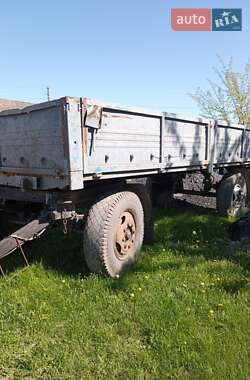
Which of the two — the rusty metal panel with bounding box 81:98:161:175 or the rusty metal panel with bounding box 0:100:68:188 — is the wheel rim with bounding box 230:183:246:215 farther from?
the rusty metal panel with bounding box 0:100:68:188

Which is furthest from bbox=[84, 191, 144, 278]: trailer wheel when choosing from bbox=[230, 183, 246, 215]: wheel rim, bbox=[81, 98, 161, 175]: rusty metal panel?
bbox=[230, 183, 246, 215]: wheel rim

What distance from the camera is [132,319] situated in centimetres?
323

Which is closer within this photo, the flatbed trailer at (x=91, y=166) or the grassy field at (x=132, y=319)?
the grassy field at (x=132, y=319)

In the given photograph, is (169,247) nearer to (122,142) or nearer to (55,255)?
(55,255)

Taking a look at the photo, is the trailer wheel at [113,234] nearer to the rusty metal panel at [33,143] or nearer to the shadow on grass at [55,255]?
the shadow on grass at [55,255]

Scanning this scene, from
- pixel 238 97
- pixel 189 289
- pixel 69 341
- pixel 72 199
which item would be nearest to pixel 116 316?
pixel 69 341

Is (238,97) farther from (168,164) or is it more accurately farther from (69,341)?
(69,341)

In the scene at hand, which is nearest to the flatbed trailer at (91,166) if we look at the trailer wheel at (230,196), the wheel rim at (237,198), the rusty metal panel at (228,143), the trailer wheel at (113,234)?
the trailer wheel at (113,234)

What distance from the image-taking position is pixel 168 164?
4875mm

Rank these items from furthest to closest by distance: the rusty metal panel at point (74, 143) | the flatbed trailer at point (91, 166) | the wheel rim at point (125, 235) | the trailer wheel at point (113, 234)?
the wheel rim at point (125, 235) < the trailer wheel at point (113, 234) < the flatbed trailer at point (91, 166) < the rusty metal panel at point (74, 143)

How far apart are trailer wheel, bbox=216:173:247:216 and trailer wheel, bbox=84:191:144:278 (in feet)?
10.1

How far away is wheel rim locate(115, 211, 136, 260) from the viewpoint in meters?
4.07

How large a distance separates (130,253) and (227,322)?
1442 millimetres

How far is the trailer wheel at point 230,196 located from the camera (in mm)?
7016
